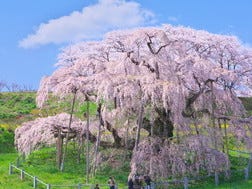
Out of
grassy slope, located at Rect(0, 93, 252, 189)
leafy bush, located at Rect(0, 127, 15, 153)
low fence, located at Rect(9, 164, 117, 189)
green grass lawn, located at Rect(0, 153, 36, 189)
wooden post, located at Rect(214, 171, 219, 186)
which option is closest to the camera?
low fence, located at Rect(9, 164, 117, 189)

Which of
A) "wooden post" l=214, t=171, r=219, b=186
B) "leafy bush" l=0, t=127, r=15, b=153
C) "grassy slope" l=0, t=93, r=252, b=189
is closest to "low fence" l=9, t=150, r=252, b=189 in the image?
"wooden post" l=214, t=171, r=219, b=186

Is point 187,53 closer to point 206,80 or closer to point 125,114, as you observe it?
point 206,80

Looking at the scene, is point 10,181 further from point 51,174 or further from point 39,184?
point 51,174

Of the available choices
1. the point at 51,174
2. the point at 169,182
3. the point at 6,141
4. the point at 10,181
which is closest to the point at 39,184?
the point at 10,181

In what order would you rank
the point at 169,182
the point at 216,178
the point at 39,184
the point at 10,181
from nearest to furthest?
1. the point at 169,182
2. the point at 216,178
3. the point at 39,184
4. the point at 10,181

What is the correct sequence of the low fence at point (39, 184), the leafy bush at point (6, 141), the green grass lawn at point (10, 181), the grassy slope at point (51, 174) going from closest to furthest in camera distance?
the low fence at point (39, 184) < the grassy slope at point (51, 174) < the green grass lawn at point (10, 181) < the leafy bush at point (6, 141)

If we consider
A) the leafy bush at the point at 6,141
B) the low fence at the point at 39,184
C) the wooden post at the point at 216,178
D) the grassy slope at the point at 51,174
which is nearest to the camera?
the low fence at the point at 39,184

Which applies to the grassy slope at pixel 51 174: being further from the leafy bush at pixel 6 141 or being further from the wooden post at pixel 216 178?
the leafy bush at pixel 6 141

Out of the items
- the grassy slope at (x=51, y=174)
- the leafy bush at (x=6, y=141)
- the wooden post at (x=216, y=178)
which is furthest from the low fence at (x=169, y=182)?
the leafy bush at (x=6, y=141)

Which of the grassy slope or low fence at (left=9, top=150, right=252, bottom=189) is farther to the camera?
the grassy slope

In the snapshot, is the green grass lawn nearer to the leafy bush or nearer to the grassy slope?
the grassy slope

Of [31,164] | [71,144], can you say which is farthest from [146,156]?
[71,144]

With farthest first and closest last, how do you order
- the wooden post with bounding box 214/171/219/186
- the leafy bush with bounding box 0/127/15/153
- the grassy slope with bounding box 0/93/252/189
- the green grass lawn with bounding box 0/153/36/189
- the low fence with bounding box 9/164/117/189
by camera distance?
the leafy bush with bounding box 0/127/15/153, the green grass lawn with bounding box 0/153/36/189, the grassy slope with bounding box 0/93/252/189, the wooden post with bounding box 214/171/219/186, the low fence with bounding box 9/164/117/189

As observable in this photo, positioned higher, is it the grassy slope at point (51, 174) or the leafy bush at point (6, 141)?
the leafy bush at point (6, 141)
